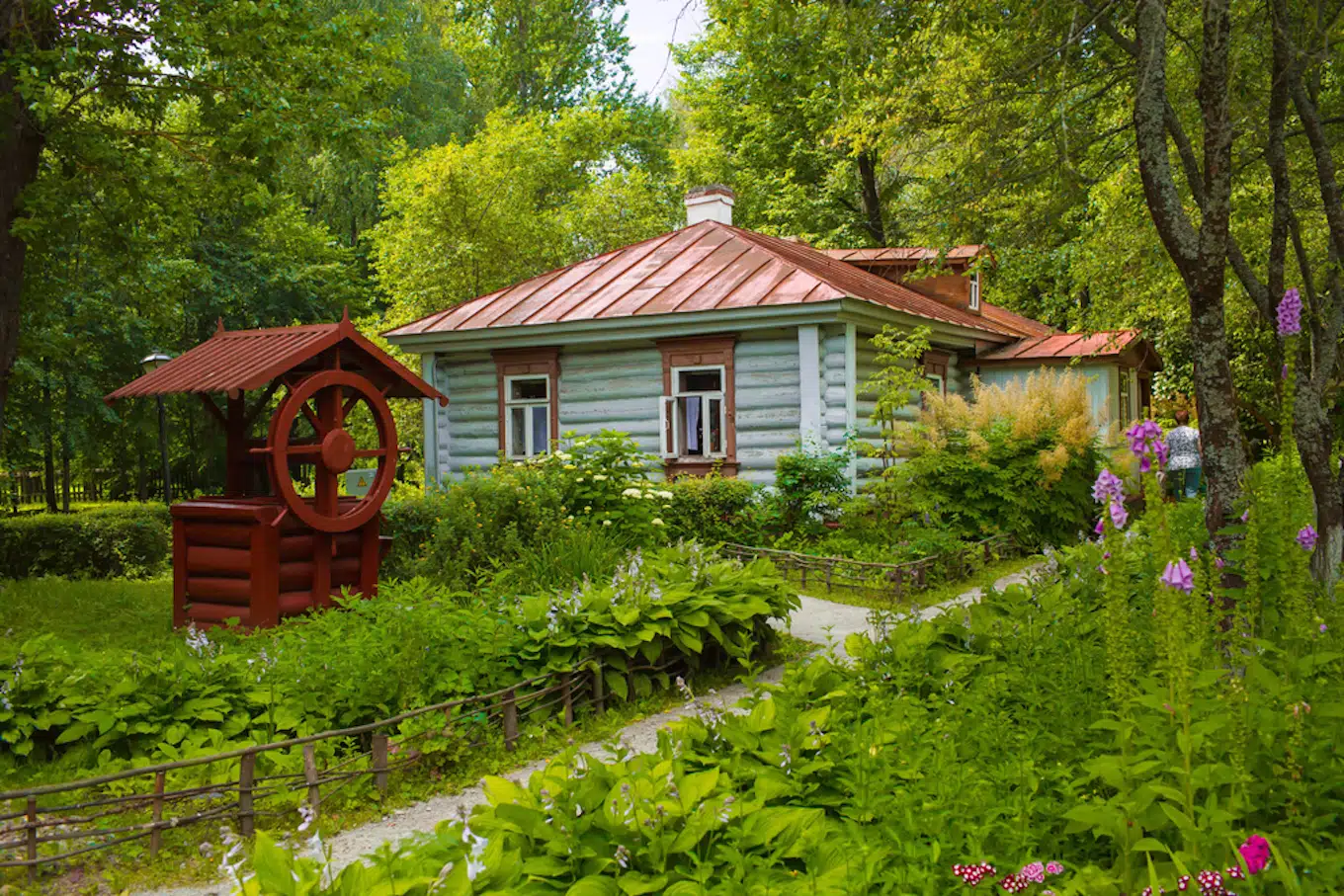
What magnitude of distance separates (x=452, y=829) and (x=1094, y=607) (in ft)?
14.6

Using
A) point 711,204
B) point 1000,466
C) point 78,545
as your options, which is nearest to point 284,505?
point 78,545

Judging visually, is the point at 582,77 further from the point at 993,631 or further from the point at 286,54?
the point at 993,631

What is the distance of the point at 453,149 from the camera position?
25703 millimetres

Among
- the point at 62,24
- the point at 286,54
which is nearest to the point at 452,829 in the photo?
the point at 286,54

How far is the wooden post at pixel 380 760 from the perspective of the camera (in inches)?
207

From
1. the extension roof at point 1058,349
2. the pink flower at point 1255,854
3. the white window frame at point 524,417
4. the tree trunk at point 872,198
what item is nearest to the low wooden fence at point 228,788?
the pink flower at point 1255,854

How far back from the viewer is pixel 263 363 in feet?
28.0

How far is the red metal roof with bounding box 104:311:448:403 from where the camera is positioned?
8383mm

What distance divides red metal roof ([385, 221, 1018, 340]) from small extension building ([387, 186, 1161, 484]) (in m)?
0.04

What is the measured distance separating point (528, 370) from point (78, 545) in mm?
6768

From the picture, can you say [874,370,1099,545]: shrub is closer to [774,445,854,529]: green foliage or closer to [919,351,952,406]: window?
[774,445,854,529]: green foliage

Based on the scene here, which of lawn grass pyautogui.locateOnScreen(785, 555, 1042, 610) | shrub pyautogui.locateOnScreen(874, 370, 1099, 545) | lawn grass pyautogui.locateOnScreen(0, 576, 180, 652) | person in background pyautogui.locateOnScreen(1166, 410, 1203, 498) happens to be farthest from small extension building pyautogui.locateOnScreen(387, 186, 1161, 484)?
lawn grass pyautogui.locateOnScreen(0, 576, 180, 652)

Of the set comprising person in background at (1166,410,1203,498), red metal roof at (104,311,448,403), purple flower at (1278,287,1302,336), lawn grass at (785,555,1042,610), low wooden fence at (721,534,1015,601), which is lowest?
lawn grass at (785,555,1042,610)

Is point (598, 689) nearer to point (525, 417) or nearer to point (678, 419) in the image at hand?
point (678, 419)
